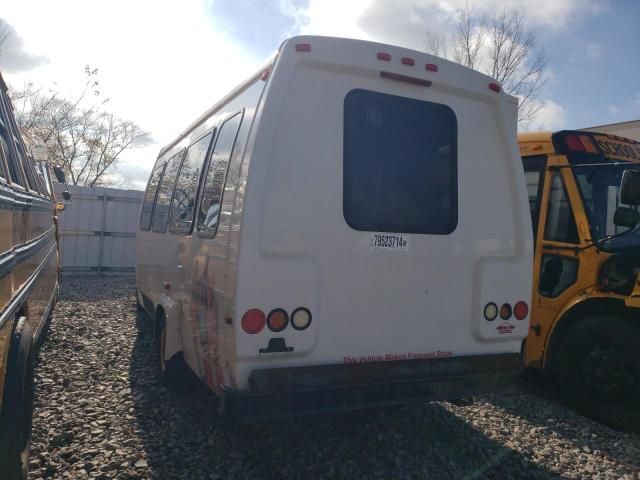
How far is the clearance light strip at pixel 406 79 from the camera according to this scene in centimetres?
331

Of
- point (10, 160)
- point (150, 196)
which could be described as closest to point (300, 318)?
point (10, 160)

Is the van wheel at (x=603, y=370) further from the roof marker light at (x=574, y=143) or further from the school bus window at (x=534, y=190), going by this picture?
the roof marker light at (x=574, y=143)

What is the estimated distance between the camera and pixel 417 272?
3.34 m

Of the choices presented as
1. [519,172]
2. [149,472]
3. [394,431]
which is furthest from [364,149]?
[149,472]

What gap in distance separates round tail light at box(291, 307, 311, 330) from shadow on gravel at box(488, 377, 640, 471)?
8.25 feet

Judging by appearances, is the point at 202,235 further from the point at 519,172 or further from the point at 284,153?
the point at 519,172

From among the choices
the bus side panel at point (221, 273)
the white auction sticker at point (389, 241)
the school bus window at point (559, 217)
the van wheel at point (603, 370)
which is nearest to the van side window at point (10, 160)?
the bus side panel at point (221, 273)

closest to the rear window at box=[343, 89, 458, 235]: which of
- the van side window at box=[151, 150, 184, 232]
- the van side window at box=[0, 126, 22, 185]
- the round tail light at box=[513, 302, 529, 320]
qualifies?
the round tail light at box=[513, 302, 529, 320]

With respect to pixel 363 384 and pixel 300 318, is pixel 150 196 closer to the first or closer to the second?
pixel 300 318

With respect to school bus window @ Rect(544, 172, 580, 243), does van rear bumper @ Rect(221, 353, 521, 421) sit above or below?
below

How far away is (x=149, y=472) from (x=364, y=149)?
2.49 m

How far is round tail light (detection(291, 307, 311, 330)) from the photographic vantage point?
2967mm

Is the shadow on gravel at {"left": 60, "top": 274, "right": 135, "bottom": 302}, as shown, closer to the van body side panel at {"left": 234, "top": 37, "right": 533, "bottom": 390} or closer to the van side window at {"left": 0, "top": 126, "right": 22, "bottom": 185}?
the van side window at {"left": 0, "top": 126, "right": 22, "bottom": 185}

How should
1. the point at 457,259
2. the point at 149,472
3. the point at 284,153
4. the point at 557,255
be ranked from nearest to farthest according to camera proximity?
the point at 284,153
the point at 149,472
the point at 457,259
the point at 557,255
